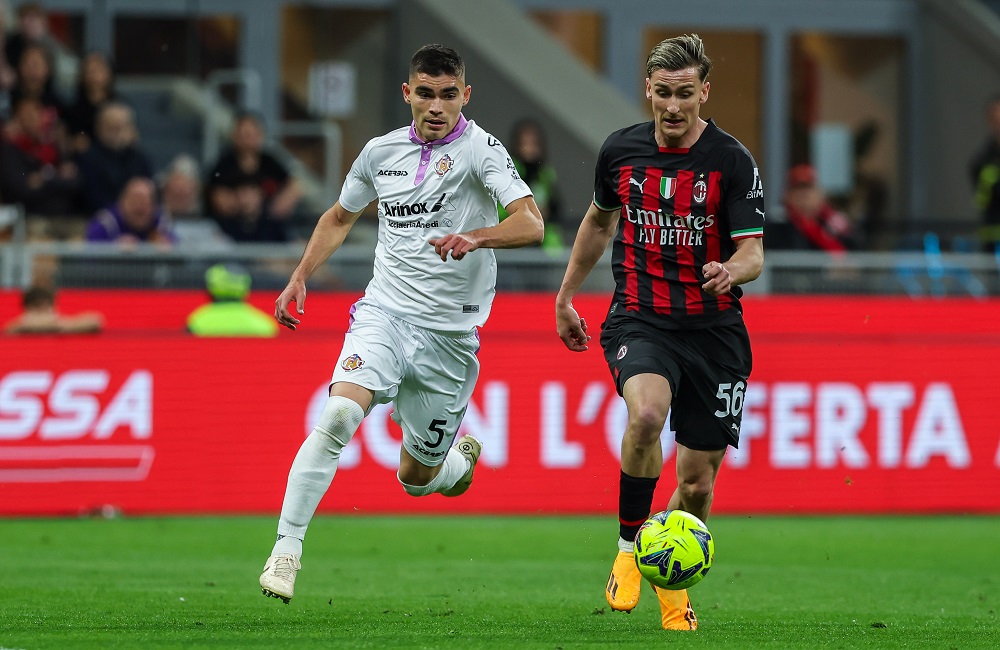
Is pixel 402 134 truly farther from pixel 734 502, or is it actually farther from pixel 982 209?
pixel 982 209

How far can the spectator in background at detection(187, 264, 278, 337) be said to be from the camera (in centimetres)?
1397

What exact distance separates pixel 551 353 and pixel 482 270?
5332mm

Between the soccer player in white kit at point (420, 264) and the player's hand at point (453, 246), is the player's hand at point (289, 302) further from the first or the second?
the player's hand at point (453, 246)

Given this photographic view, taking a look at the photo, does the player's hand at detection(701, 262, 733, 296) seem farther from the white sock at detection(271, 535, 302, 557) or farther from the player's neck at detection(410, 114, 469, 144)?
the white sock at detection(271, 535, 302, 557)

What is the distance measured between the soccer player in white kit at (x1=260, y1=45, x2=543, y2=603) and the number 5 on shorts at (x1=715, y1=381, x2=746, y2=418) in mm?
1060

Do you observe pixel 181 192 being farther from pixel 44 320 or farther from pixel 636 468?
pixel 636 468

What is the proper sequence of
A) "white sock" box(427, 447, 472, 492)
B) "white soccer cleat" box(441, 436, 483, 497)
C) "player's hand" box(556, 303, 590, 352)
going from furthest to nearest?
"white soccer cleat" box(441, 436, 483, 497) < "white sock" box(427, 447, 472, 492) < "player's hand" box(556, 303, 590, 352)

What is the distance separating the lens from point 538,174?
15844 mm

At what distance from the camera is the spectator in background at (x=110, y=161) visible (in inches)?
623

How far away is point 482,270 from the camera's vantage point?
825 centimetres

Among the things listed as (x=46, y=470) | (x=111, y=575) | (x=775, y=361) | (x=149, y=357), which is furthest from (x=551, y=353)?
(x=111, y=575)

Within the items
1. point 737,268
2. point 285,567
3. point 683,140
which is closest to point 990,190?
point 683,140

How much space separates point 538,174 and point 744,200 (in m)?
8.43

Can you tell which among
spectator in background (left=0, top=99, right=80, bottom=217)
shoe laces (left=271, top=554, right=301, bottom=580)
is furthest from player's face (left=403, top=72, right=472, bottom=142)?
spectator in background (left=0, top=99, right=80, bottom=217)
